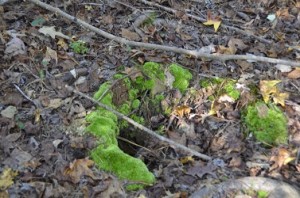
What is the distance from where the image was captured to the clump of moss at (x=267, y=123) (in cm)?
388

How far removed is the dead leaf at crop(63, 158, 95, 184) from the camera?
333 centimetres

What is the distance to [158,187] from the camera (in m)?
3.43

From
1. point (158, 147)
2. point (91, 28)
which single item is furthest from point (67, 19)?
point (158, 147)

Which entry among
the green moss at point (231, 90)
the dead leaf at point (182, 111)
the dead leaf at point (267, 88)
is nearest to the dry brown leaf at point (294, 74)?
the dead leaf at point (267, 88)

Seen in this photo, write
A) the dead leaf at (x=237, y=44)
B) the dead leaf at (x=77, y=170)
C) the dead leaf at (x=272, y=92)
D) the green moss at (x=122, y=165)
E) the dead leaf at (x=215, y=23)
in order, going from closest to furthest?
the dead leaf at (x=77, y=170) < the green moss at (x=122, y=165) < the dead leaf at (x=272, y=92) < the dead leaf at (x=237, y=44) < the dead leaf at (x=215, y=23)

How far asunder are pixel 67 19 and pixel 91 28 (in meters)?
0.45

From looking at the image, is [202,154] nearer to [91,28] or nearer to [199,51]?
[199,51]

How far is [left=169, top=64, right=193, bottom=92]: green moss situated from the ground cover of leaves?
0.09m

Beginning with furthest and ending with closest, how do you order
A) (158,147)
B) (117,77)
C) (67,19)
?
(67,19) → (117,77) → (158,147)

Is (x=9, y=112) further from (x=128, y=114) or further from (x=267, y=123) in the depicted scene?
(x=267, y=123)

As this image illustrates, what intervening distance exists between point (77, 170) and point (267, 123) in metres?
2.00

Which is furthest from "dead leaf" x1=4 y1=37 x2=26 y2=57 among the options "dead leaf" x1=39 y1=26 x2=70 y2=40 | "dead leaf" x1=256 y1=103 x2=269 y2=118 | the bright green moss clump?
"dead leaf" x1=256 y1=103 x2=269 y2=118

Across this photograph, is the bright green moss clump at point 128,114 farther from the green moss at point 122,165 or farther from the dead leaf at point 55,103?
the dead leaf at point 55,103

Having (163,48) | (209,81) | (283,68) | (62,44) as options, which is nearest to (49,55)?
(62,44)
